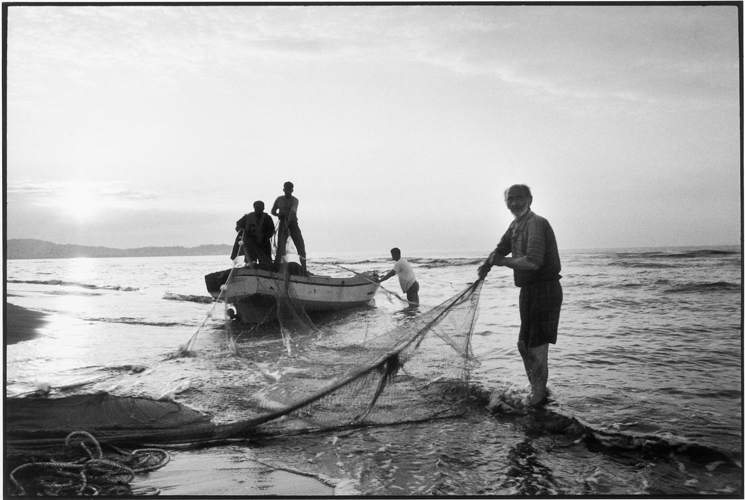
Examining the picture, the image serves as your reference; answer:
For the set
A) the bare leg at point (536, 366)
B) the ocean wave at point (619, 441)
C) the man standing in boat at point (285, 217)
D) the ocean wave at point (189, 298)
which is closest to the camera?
the ocean wave at point (619, 441)

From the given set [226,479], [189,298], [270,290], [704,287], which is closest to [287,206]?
[270,290]

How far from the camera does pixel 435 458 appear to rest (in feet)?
11.7

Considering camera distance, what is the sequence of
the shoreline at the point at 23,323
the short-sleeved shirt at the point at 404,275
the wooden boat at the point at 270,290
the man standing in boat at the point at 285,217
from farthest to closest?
the short-sleeved shirt at the point at 404,275 < the wooden boat at the point at 270,290 < the man standing in boat at the point at 285,217 < the shoreline at the point at 23,323

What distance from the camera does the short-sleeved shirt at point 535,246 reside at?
156 inches

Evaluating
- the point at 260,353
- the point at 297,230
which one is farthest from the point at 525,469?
the point at 297,230

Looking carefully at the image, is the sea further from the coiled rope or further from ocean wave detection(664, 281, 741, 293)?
ocean wave detection(664, 281, 741, 293)

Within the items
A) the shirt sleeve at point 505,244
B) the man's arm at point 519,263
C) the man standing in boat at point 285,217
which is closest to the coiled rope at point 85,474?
the man's arm at point 519,263

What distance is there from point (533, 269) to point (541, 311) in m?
0.39

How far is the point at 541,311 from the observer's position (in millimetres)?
4113

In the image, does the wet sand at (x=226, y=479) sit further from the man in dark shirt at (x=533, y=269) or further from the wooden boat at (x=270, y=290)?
the wooden boat at (x=270, y=290)

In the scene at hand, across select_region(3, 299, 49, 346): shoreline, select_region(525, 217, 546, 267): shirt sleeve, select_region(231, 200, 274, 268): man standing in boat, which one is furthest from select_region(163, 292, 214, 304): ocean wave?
select_region(525, 217, 546, 267): shirt sleeve

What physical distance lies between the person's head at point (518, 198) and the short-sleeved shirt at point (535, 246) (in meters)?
0.05

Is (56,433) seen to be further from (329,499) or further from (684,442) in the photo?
(684,442)

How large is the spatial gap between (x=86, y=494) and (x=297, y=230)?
6987 mm
